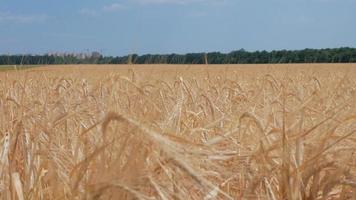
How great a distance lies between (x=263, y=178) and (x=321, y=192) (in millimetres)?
115

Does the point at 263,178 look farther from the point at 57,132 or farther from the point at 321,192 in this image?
the point at 57,132

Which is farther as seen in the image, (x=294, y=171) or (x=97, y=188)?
(x=294, y=171)

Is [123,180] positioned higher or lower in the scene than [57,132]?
higher

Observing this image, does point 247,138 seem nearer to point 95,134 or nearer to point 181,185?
point 95,134

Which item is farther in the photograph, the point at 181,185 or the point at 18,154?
the point at 18,154

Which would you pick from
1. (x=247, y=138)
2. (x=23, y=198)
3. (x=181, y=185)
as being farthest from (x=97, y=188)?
(x=247, y=138)

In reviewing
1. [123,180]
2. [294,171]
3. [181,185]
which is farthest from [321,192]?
[123,180]

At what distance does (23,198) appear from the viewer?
2.72 ft

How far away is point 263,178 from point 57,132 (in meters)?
0.75

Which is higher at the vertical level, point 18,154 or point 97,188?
point 97,188

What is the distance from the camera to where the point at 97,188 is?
63cm

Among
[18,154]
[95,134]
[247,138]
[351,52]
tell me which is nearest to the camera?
[95,134]

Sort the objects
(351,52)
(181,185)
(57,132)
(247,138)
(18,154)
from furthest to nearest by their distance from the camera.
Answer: (351,52) < (57,132) < (18,154) < (247,138) < (181,185)

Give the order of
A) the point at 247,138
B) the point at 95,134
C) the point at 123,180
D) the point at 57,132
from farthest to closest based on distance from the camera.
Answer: the point at 57,132
the point at 247,138
the point at 95,134
the point at 123,180
